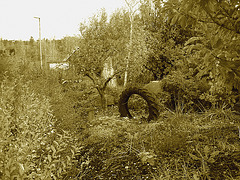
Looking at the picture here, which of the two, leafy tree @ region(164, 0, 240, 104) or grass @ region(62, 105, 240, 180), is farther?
grass @ region(62, 105, 240, 180)

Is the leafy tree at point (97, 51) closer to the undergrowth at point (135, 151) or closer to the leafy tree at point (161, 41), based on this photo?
the leafy tree at point (161, 41)

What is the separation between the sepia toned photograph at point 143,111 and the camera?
7.69 ft

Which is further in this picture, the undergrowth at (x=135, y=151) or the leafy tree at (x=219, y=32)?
the undergrowth at (x=135, y=151)

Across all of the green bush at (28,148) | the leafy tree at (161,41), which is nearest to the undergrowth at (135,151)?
the green bush at (28,148)

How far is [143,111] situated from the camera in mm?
8266

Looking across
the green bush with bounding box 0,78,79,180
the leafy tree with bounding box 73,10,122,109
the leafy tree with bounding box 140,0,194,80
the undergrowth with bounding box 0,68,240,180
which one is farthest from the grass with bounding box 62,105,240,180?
the leafy tree with bounding box 140,0,194,80

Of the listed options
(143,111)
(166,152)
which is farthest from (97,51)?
(166,152)

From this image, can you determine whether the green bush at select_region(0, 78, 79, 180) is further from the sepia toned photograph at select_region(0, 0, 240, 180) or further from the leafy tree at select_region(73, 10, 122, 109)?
the leafy tree at select_region(73, 10, 122, 109)

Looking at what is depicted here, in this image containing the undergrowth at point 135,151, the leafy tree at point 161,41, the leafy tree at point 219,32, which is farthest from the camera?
the leafy tree at point 161,41

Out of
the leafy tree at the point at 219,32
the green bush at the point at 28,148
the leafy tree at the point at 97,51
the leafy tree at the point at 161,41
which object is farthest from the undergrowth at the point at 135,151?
the leafy tree at the point at 161,41

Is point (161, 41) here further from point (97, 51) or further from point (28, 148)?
point (28, 148)

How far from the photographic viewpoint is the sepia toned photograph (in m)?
2.34

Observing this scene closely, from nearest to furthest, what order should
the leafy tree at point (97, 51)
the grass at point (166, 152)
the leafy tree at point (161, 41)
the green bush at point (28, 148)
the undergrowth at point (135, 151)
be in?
the green bush at point (28, 148)
the undergrowth at point (135, 151)
the grass at point (166, 152)
the leafy tree at point (97, 51)
the leafy tree at point (161, 41)

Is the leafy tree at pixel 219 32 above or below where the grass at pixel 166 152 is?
above
